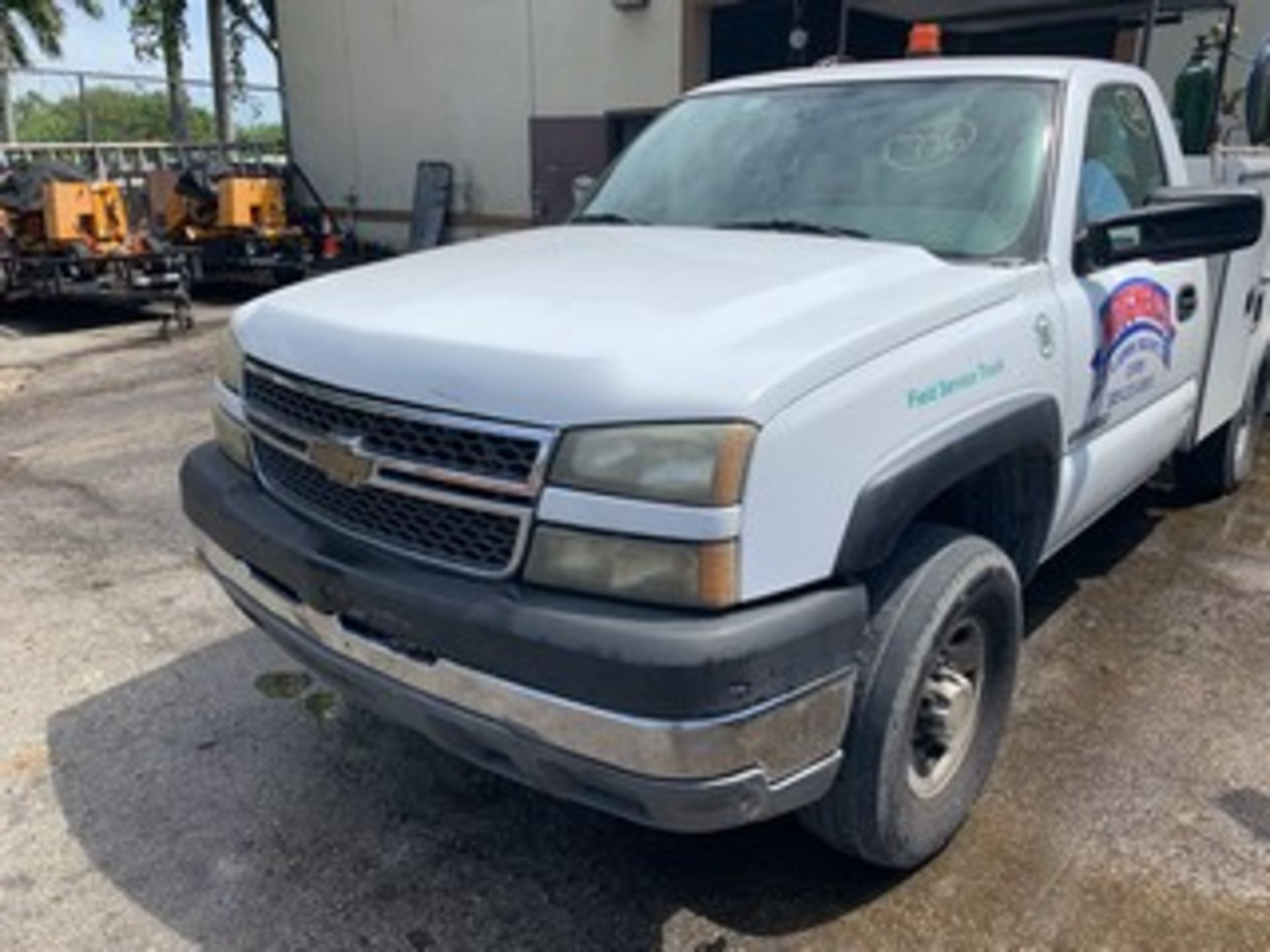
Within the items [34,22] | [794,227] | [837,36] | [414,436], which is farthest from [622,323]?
[34,22]

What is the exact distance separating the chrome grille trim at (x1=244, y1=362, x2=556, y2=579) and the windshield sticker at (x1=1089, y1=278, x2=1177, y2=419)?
187cm

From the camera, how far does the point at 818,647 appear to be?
2113mm

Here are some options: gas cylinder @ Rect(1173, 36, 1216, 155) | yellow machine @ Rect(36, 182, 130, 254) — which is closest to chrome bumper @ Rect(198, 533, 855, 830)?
gas cylinder @ Rect(1173, 36, 1216, 155)

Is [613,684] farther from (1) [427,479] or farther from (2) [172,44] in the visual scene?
(2) [172,44]

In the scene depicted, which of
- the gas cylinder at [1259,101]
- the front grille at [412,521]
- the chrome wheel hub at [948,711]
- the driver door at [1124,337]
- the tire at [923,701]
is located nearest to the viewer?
the front grille at [412,521]

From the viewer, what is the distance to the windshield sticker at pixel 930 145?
10.5 ft

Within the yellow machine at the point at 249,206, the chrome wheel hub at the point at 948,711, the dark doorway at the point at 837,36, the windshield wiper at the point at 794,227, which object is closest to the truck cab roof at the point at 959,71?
the windshield wiper at the point at 794,227

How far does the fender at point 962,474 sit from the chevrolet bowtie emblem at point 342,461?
3.33 feet

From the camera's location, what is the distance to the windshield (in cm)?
305

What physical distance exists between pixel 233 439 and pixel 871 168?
1969mm

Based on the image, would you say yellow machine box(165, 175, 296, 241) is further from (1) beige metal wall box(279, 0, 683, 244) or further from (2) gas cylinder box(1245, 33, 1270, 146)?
(2) gas cylinder box(1245, 33, 1270, 146)

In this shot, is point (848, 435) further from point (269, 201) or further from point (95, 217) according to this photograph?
point (269, 201)

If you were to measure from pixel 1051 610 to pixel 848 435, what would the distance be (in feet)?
8.04

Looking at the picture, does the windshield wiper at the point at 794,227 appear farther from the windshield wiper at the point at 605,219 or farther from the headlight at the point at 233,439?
the headlight at the point at 233,439
